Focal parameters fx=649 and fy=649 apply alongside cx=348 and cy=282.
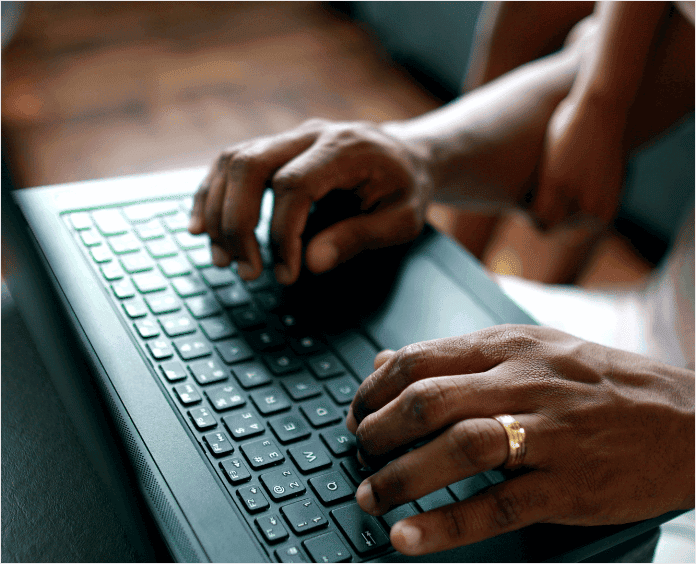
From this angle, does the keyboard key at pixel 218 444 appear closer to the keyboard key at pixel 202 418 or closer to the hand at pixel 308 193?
the keyboard key at pixel 202 418

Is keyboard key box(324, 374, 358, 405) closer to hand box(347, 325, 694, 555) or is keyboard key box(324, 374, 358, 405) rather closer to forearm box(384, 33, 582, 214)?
hand box(347, 325, 694, 555)

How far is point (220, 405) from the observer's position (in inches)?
15.6

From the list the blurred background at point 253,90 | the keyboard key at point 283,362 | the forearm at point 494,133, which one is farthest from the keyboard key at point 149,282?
the blurred background at point 253,90

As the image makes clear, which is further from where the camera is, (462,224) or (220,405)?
(462,224)

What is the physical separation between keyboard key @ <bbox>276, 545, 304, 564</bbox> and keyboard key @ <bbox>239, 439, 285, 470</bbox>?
0.17 feet

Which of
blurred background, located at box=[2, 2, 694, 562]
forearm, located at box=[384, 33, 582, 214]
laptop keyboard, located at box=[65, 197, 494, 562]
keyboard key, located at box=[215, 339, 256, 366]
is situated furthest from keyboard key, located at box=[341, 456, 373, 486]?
blurred background, located at box=[2, 2, 694, 562]

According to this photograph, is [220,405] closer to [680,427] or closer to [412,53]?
[680,427]

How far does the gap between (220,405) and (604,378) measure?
24 cm

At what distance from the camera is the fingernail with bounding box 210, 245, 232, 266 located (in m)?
0.51

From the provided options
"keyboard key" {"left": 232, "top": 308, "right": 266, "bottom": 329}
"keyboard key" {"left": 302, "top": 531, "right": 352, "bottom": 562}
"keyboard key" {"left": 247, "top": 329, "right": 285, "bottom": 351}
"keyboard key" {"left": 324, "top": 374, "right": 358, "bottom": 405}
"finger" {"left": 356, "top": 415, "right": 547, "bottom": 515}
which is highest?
"finger" {"left": 356, "top": 415, "right": 547, "bottom": 515}

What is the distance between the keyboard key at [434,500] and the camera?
36cm

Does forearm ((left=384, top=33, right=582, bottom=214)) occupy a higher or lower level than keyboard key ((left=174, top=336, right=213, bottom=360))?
higher

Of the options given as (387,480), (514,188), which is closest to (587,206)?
(514,188)

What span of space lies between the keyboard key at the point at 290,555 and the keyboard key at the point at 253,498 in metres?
0.03
